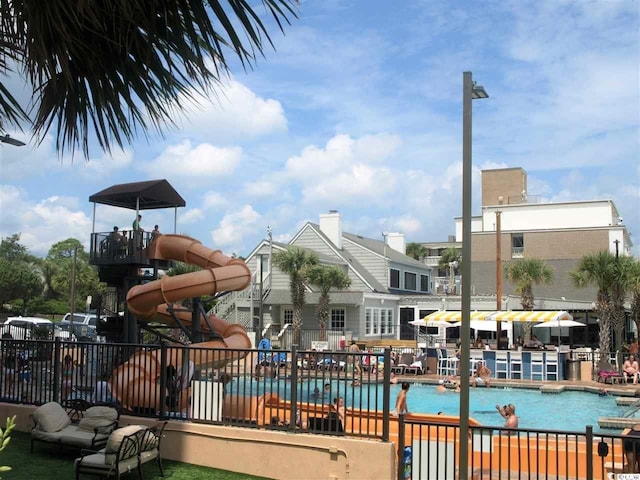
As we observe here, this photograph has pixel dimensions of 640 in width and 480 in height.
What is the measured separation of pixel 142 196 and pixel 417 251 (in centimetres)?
6480

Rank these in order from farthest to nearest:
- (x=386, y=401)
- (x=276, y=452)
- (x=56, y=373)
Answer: (x=56, y=373)
(x=276, y=452)
(x=386, y=401)

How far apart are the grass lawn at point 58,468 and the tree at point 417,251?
77931 mm

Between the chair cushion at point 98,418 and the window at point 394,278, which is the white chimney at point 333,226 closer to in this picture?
the window at point 394,278

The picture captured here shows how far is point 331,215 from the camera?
46.2 metres

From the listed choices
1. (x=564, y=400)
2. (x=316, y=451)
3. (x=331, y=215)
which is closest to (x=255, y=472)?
(x=316, y=451)

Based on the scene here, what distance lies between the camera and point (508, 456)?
873 centimetres

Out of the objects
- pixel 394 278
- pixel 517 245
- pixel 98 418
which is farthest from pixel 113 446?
pixel 517 245

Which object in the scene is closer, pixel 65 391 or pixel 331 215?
pixel 65 391

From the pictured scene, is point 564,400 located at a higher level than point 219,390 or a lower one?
lower

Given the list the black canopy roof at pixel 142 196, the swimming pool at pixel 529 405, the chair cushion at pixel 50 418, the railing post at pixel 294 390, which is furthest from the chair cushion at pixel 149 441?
the black canopy roof at pixel 142 196

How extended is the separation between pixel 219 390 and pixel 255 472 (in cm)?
142

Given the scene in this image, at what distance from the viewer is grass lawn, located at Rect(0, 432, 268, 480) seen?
28.7 feet

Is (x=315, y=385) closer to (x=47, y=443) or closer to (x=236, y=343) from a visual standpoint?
(x=47, y=443)

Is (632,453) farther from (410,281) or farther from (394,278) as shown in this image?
(410,281)
